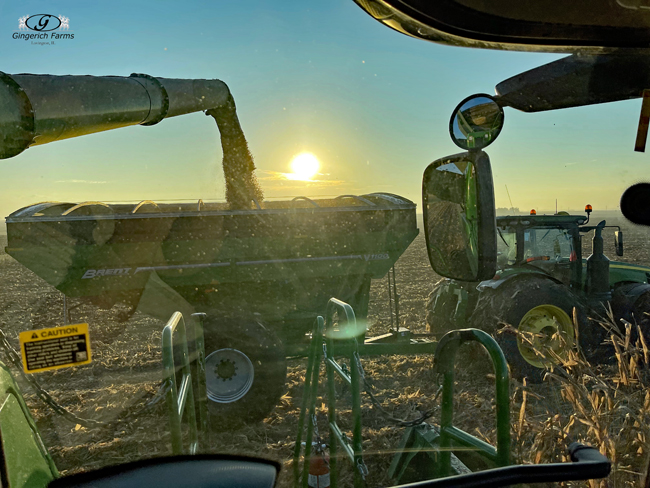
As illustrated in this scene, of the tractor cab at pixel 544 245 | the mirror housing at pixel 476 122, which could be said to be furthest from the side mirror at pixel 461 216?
the tractor cab at pixel 544 245

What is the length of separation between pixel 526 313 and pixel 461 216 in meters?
4.49

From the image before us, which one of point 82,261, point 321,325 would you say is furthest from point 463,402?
point 82,261

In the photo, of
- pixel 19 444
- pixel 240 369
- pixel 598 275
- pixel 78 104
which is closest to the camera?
pixel 19 444

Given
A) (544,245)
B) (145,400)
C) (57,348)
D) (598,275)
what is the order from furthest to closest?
1. (544,245)
2. (598,275)
3. (145,400)
4. (57,348)

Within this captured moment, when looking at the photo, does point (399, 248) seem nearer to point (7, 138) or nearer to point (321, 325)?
point (321, 325)

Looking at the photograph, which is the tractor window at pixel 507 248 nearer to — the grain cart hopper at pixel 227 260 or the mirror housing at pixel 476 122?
the grain cart hopper at pixel 227 260

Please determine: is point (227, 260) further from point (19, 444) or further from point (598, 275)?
point (598, 275)

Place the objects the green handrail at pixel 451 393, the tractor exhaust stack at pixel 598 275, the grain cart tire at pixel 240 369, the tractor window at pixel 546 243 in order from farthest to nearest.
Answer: the tractor window at pixel 546 243, the tractor exhaust stack at pixel 598 275, the grain cart tire at pixel 240 369, the green handrail at pixel 451 393

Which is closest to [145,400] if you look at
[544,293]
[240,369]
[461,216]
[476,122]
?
[240,369]

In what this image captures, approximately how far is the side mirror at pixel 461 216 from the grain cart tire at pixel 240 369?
3.42 metres

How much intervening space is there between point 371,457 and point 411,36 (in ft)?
11.8

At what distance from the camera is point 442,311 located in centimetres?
638

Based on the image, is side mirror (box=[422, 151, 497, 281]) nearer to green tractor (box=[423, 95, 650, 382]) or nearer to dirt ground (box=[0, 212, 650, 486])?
dirt ground (box=[0, 212, 650, 486])

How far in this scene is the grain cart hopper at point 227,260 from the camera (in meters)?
4.13
